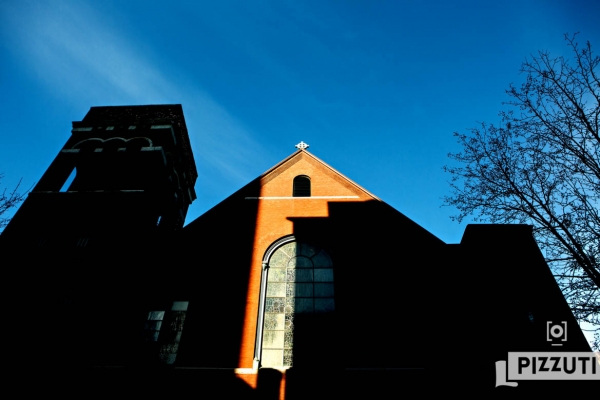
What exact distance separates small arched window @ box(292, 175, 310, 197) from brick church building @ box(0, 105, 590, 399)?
0.56 ft

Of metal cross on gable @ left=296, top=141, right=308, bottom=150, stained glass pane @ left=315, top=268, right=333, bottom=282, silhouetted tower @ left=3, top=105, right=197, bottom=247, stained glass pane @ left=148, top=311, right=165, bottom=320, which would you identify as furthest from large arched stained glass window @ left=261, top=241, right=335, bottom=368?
metal cross on gable @ left=296, top=141, right=308, bottom=150

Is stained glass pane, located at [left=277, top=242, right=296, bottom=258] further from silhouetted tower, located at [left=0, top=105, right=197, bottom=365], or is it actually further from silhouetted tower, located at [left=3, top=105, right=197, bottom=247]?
silhouetted tower, located at [left=3, top=105, right=197, bottom=247]

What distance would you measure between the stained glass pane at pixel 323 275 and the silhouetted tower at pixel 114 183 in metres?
6.00

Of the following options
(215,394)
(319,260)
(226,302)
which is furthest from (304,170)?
(215,394)

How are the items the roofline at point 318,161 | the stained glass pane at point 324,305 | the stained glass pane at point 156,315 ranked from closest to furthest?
the stained glass pane at point 156,315, the stained glass pane at point 324,305, the roofline at point 318,161

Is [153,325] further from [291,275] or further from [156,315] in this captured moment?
[291,275]

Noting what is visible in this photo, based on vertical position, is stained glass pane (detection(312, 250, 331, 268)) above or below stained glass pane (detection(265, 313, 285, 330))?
above

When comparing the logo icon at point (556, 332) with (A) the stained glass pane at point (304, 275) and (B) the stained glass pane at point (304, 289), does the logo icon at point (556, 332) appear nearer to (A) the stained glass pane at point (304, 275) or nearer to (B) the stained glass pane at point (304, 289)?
(B) the stained glass pane at point (304, 289)

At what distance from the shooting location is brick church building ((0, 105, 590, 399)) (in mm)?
8383

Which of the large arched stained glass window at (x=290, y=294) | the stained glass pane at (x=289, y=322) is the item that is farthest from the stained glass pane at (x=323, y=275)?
the stained glass pane at (x=289, y=322)

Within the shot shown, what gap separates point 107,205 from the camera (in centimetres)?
1235

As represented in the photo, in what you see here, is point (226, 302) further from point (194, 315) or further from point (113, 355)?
point (113, 355)

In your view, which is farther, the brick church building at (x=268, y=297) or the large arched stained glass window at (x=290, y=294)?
the large arched stained glass window at (x=290, y=294)

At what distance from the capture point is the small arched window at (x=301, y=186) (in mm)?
13391
